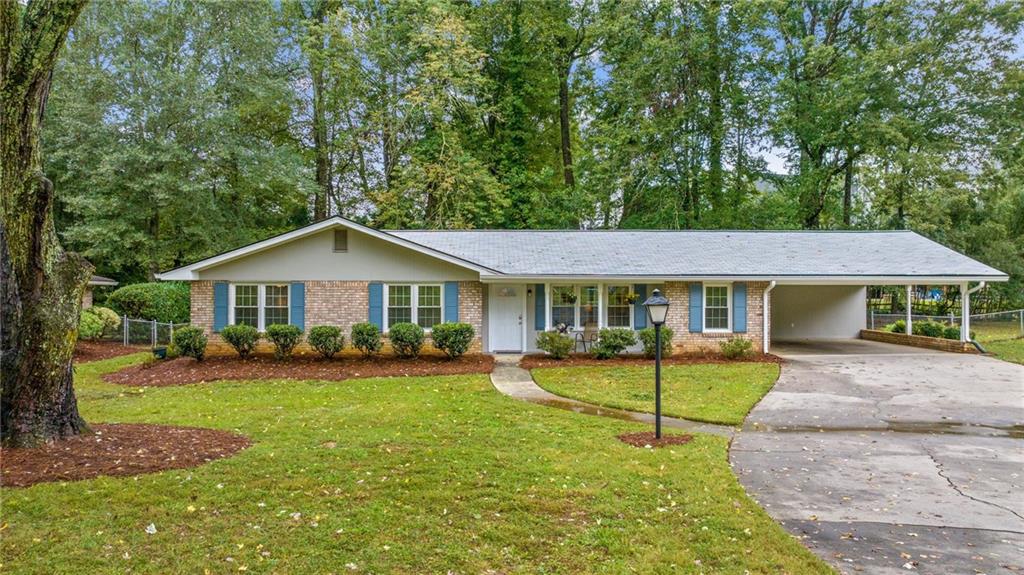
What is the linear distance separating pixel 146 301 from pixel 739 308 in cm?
1854

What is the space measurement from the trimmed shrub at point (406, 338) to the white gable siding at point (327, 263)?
4.50ft

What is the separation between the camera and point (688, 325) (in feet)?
48.9

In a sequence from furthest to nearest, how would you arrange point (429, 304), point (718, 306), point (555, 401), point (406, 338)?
point (718, 306) → point (429, 304) → point (406, 338) → point (555, 401)

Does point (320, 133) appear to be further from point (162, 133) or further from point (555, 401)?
point (555, 401)

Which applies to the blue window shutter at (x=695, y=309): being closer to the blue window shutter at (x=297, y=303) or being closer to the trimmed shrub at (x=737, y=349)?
the trimmed shrub at (x=737, y=349)

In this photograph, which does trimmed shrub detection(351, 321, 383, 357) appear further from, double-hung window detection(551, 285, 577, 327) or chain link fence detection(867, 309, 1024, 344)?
chain link fence detection(867, 309, 1024, 344)

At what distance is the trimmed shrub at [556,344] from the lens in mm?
13828

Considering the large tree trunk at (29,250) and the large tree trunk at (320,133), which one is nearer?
the large tree trunk at (29,250)

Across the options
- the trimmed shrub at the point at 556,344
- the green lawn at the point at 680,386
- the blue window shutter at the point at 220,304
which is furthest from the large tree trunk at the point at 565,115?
the blue window shutter at the point at 220,304

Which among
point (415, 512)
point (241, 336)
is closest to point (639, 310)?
point (241, 336)

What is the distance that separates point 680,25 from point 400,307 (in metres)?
20.4

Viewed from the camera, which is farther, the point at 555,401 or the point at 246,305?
the point at 246,305

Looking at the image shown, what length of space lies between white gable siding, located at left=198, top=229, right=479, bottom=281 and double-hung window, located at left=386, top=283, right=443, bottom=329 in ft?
1.07

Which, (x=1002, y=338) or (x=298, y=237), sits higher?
(x=298, y=237)
